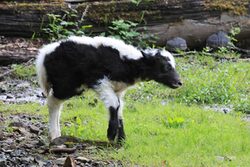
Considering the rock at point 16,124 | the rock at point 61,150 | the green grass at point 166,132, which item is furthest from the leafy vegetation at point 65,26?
the rock at point 61,150

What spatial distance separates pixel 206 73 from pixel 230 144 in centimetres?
534

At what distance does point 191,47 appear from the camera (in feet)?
54.3

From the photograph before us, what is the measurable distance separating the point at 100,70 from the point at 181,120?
1949 millimetres

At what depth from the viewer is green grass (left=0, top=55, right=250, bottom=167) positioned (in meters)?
7.42

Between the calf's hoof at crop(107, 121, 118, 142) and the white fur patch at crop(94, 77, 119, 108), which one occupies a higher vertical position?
the white fur patch at crop(94, 77, 119, 108)

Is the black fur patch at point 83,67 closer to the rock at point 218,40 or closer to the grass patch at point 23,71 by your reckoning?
the grass patch at point 23,71

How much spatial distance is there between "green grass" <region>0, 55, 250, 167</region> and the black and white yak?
→ 0.52 meters

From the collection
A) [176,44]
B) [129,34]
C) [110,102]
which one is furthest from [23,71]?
[110,102]

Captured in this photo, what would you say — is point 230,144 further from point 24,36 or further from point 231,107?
point 24,36

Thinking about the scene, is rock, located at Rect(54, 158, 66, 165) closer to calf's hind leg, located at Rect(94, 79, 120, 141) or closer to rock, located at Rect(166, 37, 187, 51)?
calf's hind leg, located at Rect(94, 79, 120, 141)

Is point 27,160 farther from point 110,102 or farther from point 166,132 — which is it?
point 166,132

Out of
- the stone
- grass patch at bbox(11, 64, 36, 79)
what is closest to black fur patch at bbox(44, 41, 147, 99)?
the stone

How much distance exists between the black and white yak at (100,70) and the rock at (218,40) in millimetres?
8123

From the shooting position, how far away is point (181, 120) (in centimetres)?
923
